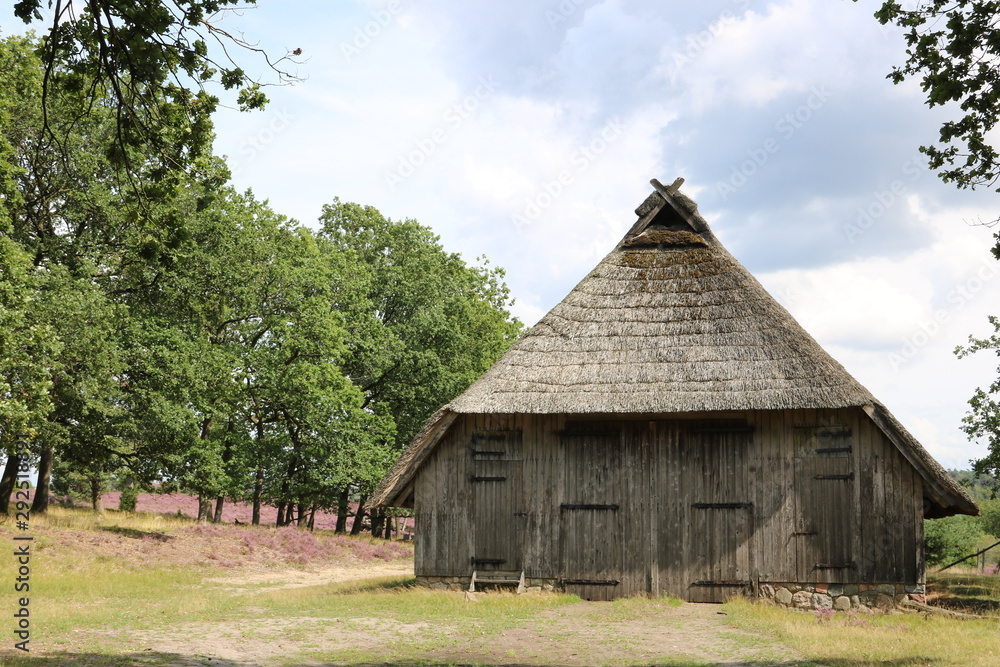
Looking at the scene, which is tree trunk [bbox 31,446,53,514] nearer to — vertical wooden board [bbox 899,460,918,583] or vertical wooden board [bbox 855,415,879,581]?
vertical wooden board [bbox 855,415,879,581]

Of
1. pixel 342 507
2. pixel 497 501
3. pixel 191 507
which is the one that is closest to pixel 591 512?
pixel 497 501

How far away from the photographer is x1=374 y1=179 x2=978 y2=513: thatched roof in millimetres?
15164

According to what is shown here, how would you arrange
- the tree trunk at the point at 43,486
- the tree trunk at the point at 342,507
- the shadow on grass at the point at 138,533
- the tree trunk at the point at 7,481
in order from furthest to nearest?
the tree trunk at the point at 342,507 < the tree trunk at the point at 43,486 < the tree trunk at the point at 7,481 < the shadow on grass at the point at 138,533

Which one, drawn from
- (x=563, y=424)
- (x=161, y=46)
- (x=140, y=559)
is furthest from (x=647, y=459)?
(x=140, y=559)

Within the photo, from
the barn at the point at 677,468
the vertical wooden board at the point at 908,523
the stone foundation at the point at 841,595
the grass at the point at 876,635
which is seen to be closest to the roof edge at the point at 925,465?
the barn at the point at 677,468

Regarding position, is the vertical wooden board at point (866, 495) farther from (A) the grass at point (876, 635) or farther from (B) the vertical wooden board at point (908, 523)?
(A) the grass at point (876, 635)

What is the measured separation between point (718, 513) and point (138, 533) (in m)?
17.8

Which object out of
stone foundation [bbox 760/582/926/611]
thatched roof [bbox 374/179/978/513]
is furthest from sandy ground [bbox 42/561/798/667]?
thatched roof [bbox 374/179/978/513]

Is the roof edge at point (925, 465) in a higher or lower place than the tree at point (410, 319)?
lower

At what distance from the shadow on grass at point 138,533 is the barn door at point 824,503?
18.5 m

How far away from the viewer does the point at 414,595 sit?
15883mm

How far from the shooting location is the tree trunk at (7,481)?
83.1ft

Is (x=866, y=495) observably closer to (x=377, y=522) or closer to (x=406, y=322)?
(x=406, y=322)

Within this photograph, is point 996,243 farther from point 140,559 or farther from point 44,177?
point 44,177
